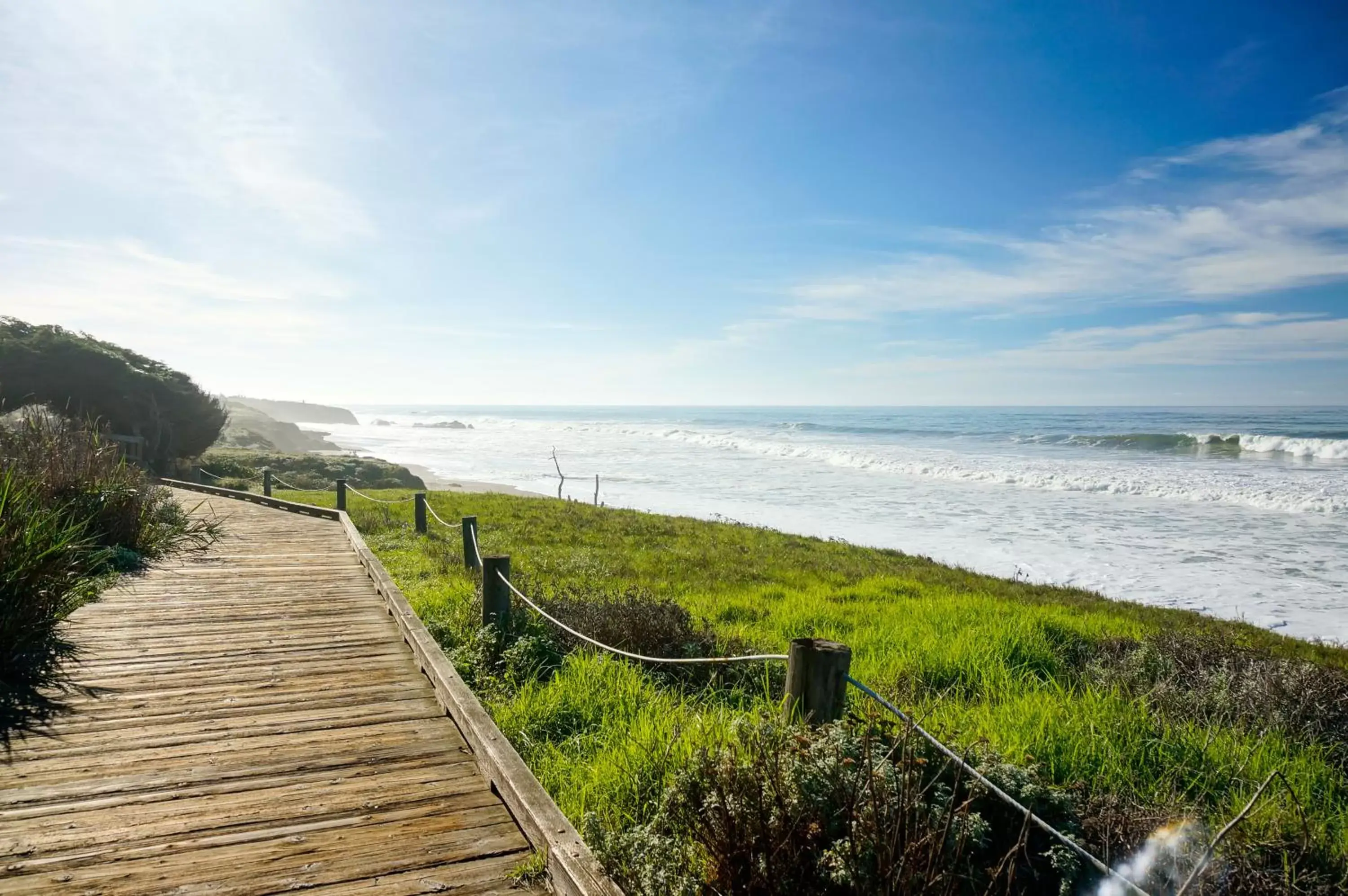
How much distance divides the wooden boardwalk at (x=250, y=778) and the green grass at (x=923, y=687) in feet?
1.96

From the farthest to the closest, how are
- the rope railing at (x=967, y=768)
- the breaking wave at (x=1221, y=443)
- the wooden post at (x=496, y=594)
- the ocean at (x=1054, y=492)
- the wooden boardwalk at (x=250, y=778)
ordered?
the breaking wave at (x=1221, y=443), the ocean at (x=1054, y=492), the wooden post at (x=496, y=594), the wooden boardwalk at (x=250, y=778), the rope railing at (x=967, y=768)

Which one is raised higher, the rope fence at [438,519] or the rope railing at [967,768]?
the rope railing at [967,768]

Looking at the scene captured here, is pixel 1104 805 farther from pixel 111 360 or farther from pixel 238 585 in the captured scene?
pixel 111 360

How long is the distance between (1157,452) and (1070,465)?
38.9ft

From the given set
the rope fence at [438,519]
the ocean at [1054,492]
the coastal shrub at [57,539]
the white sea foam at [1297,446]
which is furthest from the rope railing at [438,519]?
the white sea foam at [1297,446]

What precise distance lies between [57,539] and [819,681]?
24.0 ft

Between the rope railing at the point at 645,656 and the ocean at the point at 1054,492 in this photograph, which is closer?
the rope railing at the point at 645,656

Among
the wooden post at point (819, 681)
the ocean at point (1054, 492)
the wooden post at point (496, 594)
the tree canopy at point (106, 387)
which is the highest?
the tree canopy at point (106, 387)

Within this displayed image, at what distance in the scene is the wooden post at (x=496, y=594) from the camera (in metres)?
6.60

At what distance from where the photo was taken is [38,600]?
5.53m

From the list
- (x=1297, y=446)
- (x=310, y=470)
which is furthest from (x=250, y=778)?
(x=1297, y=446)

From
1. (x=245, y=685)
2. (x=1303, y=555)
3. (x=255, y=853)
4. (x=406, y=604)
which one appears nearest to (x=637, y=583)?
(x=406, y=604)

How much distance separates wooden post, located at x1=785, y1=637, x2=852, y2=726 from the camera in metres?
3.25

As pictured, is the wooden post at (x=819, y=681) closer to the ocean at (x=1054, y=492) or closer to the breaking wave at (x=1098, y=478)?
the ocean at (x=1054, y=492)
